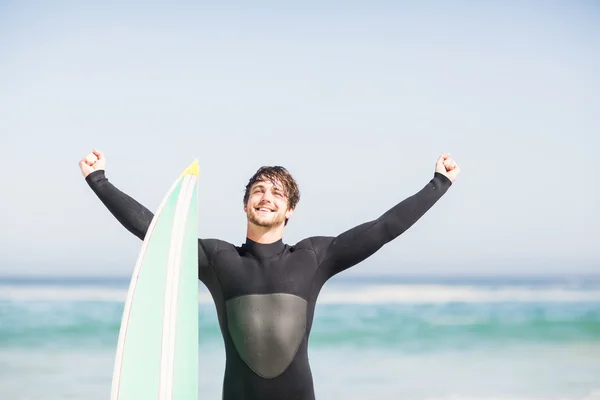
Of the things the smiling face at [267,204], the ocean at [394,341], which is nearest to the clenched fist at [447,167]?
the smiling face at [267,204]

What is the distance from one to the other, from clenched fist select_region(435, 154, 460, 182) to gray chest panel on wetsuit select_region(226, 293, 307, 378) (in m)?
0.76

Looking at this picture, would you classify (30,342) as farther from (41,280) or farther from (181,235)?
(181,235)

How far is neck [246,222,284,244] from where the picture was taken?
137 inches

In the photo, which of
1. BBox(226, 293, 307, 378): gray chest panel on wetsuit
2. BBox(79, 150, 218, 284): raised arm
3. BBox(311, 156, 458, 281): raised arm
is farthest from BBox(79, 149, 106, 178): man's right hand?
BBox(311, 156, 458, 281): raised arm

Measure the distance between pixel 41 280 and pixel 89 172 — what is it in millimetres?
16450

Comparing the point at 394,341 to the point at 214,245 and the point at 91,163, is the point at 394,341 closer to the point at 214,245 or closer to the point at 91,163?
the point at 214,245

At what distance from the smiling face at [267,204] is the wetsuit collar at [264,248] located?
0.08 metres

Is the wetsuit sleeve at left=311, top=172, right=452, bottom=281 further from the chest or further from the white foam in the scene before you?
the white foam

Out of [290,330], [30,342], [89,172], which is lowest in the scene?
[290,330]

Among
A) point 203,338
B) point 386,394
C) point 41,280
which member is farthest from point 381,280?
point 386,394

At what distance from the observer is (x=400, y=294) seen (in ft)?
52.4

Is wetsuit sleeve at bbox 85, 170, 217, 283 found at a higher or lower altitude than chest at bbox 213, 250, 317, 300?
higher

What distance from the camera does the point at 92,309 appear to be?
46.1 ft

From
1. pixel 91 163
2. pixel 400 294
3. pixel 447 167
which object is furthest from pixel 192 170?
pixel 400 294
